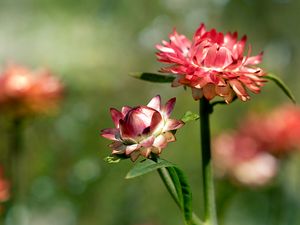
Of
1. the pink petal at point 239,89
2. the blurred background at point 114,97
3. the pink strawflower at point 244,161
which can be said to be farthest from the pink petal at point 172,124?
the pink strawflower at point 244,161

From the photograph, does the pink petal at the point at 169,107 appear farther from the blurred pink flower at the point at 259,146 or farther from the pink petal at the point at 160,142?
the blurred pink flower at the point at 259,146

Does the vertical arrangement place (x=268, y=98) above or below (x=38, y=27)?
below

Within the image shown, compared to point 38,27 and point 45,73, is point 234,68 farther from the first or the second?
point 38,27

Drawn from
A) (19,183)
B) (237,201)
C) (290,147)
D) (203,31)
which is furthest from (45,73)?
(203,31)

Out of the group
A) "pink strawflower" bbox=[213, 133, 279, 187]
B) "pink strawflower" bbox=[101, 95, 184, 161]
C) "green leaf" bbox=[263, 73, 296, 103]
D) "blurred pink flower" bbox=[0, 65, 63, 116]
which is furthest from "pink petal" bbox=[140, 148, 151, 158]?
"pink strawflower" bbox=[213, 133, 279, 187]

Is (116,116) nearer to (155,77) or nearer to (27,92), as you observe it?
(155,77)

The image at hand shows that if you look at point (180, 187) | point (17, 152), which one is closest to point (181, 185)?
point (180, 187)
